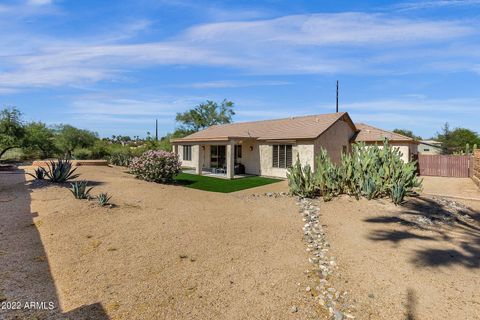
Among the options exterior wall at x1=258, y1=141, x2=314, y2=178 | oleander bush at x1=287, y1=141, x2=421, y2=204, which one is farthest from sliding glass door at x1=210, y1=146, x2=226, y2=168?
oleander bush at x1=287, y1=141, x2=421, y2=204

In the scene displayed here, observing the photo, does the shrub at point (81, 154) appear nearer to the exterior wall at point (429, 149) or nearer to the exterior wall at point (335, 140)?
the exterior wall at point (335, 140)

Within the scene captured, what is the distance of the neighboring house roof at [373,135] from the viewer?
23.1m

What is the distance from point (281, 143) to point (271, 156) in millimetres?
1313

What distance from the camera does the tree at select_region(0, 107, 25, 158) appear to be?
26.1 metres

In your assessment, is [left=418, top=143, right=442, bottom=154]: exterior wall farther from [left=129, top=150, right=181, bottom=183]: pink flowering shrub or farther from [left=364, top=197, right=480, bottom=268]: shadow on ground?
[left=129, top=150, right=181, bottom=183]: pink flowering shrub

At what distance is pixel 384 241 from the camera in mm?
7109

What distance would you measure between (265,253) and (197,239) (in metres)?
1.51

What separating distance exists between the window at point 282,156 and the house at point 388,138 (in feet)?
20.9

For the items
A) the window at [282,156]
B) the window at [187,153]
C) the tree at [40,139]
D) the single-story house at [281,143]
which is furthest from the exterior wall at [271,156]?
the tree at [40,139]

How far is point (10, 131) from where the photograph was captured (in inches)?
1061

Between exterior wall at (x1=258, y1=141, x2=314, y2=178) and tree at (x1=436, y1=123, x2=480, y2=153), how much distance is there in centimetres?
3348

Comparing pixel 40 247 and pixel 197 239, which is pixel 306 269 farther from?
pixel 40 247

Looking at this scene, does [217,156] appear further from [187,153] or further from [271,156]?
[271,156]

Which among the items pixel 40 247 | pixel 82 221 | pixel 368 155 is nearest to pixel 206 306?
pixel 40 247
